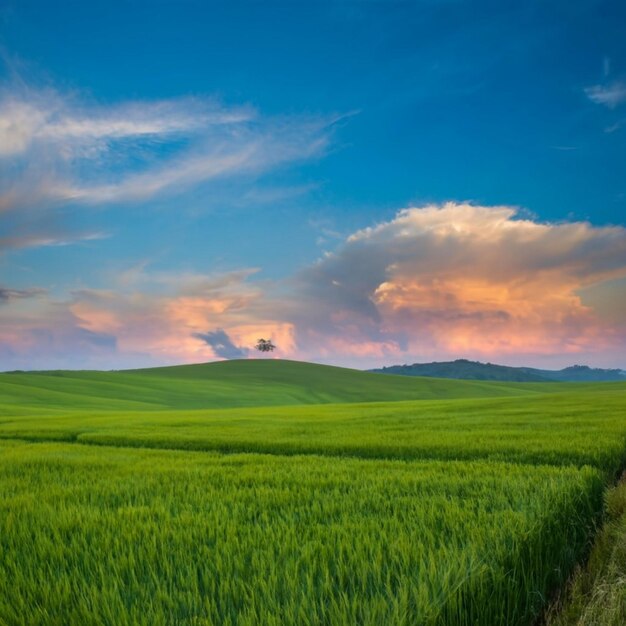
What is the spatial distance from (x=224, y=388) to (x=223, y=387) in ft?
3.92

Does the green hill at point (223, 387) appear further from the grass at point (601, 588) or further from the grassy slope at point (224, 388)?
the grass at point (601, 588)

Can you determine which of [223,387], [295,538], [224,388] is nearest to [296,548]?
[295,538]

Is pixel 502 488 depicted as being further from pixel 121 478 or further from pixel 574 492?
pixel 121 478

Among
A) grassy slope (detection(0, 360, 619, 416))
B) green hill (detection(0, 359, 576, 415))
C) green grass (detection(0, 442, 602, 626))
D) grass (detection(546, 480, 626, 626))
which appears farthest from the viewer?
green hill (detection(0, 359, 576, 415))

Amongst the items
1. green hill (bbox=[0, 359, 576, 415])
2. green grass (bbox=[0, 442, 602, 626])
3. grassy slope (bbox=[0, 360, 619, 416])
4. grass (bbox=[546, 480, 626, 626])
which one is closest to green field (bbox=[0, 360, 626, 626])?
green grass (bbox=[0, 442, 602, 626])

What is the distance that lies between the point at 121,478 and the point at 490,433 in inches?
423

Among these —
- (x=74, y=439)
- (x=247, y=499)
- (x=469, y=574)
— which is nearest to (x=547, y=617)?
(x=469, y=574)

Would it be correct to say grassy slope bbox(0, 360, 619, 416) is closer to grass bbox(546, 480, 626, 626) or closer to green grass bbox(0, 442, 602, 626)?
green grass bbox(0, 442, 602, 626)

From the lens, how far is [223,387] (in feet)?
291

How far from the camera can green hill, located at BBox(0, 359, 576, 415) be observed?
2424 inches

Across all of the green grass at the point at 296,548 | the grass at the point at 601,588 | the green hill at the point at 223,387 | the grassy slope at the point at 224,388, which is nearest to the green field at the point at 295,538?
the green grass at the point at 296,548

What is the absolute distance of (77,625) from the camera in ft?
9.07

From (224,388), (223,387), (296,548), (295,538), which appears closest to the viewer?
(296,548)

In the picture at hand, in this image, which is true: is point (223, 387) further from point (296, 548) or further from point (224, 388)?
point (296, 548)
